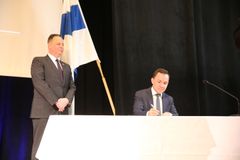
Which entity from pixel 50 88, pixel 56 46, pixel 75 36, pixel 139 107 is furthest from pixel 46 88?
pixel 75 36

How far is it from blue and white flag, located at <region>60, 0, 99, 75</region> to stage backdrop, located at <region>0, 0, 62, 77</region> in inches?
6.5

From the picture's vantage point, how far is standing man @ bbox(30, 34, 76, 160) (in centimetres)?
353

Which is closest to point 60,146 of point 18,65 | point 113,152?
point 113,152

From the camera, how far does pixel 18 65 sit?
4.46 m

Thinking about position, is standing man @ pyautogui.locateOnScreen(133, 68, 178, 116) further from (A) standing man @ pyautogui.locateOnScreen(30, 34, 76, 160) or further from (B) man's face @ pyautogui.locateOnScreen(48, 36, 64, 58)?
(B) man's face @ pyautogui.locateOnScreen(48, 36, 64, 58)

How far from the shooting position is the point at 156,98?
3.90m

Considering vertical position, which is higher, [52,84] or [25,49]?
[25,49]

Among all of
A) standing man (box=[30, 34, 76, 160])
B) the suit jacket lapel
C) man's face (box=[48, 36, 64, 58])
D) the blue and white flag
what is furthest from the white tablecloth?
the blue and white flag

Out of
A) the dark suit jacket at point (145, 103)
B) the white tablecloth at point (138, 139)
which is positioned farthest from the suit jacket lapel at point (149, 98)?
the white tablecloth at point (138, 139)

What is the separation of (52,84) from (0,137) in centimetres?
141

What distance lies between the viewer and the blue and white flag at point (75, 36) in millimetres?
4531

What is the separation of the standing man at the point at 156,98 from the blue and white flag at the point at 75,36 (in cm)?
96

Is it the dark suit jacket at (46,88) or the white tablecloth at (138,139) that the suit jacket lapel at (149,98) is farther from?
the white tablecloth at (138,139)

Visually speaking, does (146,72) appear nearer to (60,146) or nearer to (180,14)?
(180,14)
